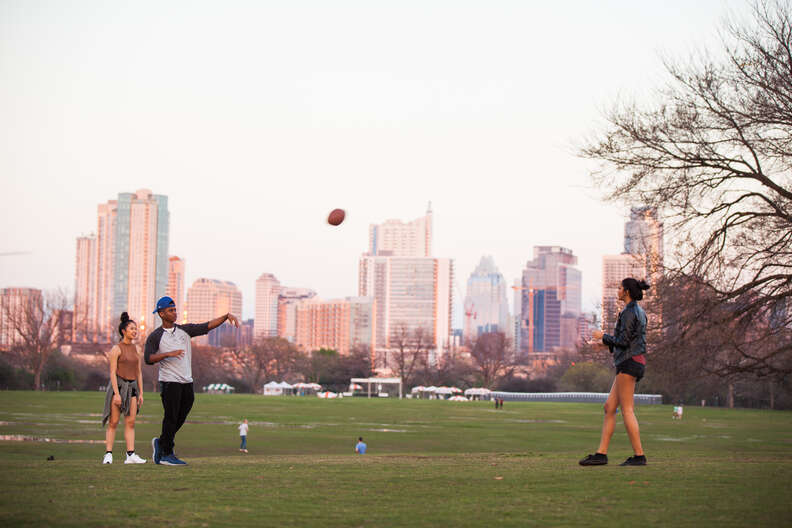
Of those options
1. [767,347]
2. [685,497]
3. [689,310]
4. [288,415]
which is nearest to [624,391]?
[685,497]

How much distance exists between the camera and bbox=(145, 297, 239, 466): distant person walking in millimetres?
12492

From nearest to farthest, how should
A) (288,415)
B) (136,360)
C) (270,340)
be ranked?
1. (136,360)
2. (288,415)
3. (270,340)

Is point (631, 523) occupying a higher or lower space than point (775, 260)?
lower

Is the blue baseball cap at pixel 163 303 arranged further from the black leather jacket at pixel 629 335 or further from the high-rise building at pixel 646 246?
the high-rise building at pixel 646 246

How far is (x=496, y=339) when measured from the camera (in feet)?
567

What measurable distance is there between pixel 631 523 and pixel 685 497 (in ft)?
5.18

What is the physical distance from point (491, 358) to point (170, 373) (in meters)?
153

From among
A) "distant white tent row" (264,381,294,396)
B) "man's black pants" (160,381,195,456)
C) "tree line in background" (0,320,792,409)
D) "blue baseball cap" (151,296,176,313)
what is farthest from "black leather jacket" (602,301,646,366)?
"distant white tent row" (264,381,294,396)

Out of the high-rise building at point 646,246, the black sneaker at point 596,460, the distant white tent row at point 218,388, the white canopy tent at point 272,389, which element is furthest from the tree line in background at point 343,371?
the black sneaker at point 596,460

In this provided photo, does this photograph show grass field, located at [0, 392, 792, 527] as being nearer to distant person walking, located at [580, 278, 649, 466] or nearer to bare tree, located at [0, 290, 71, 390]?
distant person walking, located at [580, 278, 649, 466]

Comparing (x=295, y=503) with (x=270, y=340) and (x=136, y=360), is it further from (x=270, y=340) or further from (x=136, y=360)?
(x=270, y=340)

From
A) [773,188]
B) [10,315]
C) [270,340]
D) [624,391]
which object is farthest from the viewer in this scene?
[270,340]

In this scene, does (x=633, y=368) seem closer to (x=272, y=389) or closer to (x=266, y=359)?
(x=272, y=389)

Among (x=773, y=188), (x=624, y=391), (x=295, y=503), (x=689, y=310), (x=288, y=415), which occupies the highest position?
(x=773, y=188)
